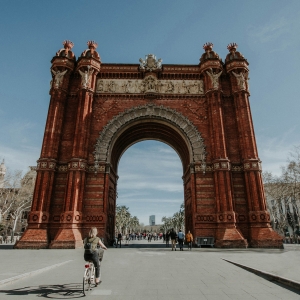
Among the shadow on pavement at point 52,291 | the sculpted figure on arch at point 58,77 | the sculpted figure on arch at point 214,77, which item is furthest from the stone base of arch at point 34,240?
the sculpted figure on arch at point 214,77

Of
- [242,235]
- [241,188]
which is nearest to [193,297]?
[242,235]

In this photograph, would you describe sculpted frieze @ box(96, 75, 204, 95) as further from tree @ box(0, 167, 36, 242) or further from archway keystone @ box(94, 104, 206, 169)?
tree @ box(0, 167, 36, 242)

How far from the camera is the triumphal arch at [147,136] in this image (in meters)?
17.8

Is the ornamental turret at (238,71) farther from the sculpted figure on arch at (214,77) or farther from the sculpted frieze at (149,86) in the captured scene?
the sculpted frieze at (149,86)

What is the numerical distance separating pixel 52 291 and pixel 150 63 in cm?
2099

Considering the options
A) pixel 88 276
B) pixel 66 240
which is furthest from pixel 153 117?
pixel 88 276

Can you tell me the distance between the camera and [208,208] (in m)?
18.8

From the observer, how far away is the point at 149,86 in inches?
869

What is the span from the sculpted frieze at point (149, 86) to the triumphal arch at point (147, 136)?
0.31ft

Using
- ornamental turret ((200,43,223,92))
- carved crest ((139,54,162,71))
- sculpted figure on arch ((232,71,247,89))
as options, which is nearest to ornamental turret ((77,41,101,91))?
carved crest ((139,54,162,71))

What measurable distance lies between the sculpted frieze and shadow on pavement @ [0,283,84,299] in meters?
18.6

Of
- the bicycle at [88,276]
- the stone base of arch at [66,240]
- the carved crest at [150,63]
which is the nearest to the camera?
the bicycle at [88,276]

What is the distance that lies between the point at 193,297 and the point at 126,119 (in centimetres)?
1760

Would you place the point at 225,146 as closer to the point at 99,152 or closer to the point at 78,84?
the point at 99,152
